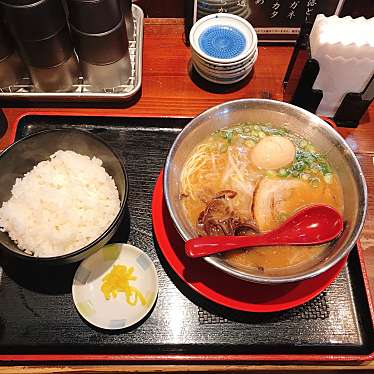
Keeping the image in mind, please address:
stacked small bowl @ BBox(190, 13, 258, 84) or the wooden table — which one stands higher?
stacked small bowl @ BBox(190, 13, 258, 84)

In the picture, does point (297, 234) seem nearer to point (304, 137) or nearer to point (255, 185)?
point (255, 185)

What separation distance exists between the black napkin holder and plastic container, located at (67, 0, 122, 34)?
1012 mm

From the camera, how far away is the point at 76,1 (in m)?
2.05

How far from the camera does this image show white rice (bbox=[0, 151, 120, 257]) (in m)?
1.88

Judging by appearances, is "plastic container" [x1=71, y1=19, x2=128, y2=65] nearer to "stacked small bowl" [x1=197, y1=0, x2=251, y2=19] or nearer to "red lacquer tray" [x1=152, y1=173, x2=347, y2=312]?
"stacked small bowl" [x1=197, y1=0, x2=251, y2=19]

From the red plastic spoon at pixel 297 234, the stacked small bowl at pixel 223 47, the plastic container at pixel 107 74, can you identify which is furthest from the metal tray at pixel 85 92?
the red plastic spoon at pixel 297 234

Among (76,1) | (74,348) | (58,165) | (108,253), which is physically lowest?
(74,348)

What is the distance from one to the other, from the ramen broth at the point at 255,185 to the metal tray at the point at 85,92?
0.68 metres

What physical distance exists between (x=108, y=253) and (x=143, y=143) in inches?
26.8

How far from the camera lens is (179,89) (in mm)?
2631

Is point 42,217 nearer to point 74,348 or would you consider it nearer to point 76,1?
point 74,348

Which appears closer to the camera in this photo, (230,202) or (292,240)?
(292,240)

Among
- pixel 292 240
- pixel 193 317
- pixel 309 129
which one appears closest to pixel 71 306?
pixel 193 317

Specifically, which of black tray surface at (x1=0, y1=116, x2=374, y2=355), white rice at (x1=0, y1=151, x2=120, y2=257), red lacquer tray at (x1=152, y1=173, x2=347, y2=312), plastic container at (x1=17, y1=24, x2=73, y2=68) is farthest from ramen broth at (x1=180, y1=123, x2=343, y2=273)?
plastic container at (x1=17, y1=24, x2=73, y2=68)
